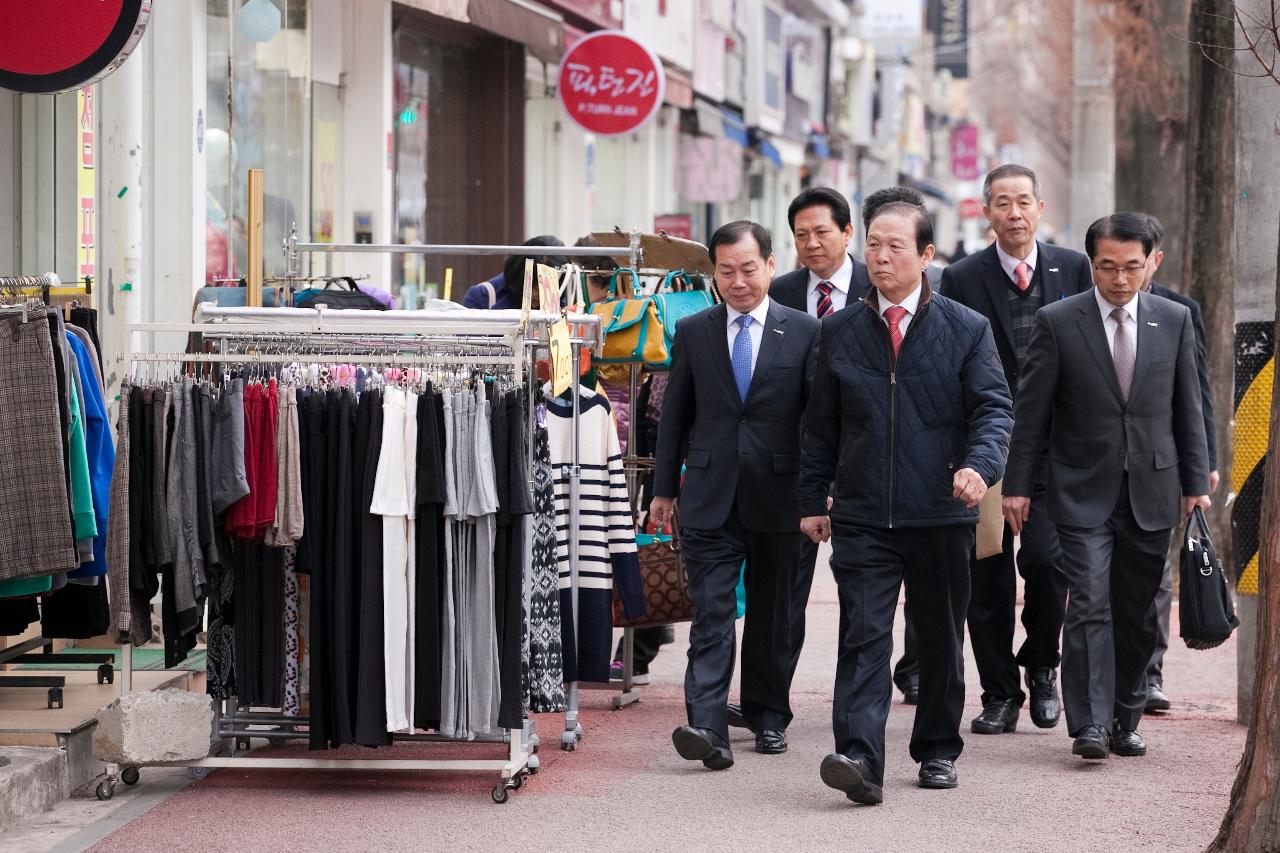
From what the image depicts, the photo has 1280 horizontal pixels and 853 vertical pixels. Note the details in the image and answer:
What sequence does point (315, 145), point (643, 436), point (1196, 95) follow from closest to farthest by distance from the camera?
point (643, 436), point (1196, 95), point (315, 145)

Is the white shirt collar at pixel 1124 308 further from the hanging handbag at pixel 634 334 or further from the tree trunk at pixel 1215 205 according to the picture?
the tree trunk at pixel 1215 205

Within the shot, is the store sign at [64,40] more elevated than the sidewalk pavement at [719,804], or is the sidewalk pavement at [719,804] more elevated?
the store sign at [64,40]

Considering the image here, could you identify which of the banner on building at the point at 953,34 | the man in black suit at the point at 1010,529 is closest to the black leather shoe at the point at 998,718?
the man in black suit at the point at 1010,529

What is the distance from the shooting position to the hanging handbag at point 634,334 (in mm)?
8258

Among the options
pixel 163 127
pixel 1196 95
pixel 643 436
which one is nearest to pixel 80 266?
pixel 163 127

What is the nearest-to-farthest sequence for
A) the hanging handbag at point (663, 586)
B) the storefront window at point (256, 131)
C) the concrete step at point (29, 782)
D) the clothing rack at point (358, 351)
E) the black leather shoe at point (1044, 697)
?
1. the concrete step at point (29, 782)
2. the clothing rack at point (358, 351)
3. the black leather shoe at point (1044, 697)
4. the hanging handbag at point (663, 586)
5. the storefront window at point (256, 131)

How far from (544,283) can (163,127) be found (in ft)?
13.1

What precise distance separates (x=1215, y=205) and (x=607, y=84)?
4.55 meters

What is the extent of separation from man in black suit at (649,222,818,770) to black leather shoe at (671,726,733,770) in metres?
0.02

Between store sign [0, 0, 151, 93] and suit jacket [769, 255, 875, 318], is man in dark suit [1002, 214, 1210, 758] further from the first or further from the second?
store sign [0, 0, 151, 93]

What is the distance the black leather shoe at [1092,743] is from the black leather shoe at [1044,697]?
31.1 inches

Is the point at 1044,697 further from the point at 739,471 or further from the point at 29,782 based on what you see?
the point at 29,782

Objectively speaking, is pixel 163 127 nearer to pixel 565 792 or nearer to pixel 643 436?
pixel 643 436

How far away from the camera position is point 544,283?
7.34 m
